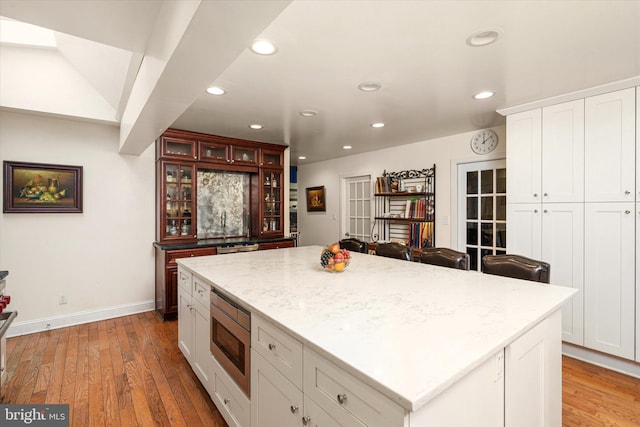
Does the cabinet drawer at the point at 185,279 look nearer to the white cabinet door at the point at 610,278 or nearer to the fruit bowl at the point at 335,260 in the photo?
the fruit bowl at the point at 335,260

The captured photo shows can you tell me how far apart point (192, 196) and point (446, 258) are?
314cm

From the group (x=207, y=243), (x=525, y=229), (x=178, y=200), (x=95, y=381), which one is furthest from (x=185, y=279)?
(x=525, y=229)

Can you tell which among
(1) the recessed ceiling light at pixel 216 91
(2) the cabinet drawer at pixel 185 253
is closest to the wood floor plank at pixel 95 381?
(2) the cabinet drawer at pixel 185 253

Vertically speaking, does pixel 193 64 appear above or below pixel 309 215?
above

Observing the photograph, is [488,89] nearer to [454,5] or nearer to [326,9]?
[454,5]

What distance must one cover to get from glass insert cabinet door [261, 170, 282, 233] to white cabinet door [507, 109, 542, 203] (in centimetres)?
312

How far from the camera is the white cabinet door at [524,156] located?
302cm

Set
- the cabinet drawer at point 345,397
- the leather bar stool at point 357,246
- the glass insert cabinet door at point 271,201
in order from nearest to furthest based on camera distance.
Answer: the cabinet drawer at point 345,397 → the leather bar stool at point 357,246 → the glass insert cabinet door at point 271,201

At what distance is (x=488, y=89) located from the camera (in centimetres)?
263

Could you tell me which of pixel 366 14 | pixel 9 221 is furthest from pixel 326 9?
pixel 9 221

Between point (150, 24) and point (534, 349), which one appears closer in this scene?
point (534, 349)

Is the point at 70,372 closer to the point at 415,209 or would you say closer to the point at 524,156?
the point at 415,209

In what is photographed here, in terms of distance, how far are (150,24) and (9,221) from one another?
3.11 metres

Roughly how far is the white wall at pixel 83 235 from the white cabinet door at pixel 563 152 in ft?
14.7
